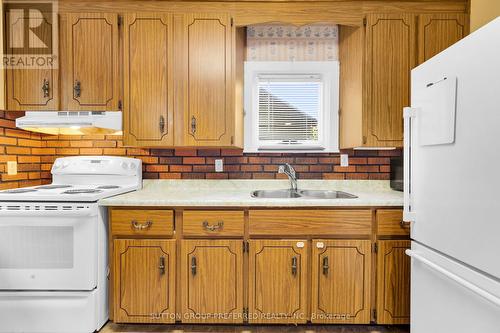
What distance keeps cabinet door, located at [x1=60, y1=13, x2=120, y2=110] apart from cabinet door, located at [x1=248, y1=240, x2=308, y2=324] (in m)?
1.51

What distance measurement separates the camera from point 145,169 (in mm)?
2465

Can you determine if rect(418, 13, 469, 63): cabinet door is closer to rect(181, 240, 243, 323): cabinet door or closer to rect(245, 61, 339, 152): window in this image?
rect(245, 61, 339, 152): window

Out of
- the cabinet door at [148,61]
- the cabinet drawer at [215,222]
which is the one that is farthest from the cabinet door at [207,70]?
the cabinet drawer at [215,222]

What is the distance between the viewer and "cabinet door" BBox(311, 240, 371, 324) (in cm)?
183

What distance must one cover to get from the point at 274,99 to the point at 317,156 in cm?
63

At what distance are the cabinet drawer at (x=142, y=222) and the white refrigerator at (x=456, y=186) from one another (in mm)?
1409

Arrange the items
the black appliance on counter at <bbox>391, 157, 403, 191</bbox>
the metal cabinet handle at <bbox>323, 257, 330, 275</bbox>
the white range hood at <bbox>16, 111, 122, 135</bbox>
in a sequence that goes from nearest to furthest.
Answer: the metal cabinet handle at <bbox>323, 257, 330, 275</bbox>
the white range hood at <bbox>16, 111, 122, 135</bbox>
the black appliance on counter at <bbox>391, 157, 403, 191</bbox>

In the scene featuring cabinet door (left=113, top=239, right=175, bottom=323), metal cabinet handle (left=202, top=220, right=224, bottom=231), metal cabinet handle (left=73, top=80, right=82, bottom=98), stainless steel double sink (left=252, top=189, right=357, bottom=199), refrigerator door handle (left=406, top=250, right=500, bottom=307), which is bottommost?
cabinet door (left=113, top=239, right=175, bottom=323)

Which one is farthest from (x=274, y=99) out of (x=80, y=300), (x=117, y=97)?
(x=80, y=300)

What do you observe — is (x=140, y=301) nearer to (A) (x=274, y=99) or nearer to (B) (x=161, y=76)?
(B) (x=161, y=76)

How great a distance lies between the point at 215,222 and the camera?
1831 millimetres

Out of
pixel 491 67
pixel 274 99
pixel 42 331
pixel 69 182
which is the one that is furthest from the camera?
pixel 274 99

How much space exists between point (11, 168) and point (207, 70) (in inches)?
64.4

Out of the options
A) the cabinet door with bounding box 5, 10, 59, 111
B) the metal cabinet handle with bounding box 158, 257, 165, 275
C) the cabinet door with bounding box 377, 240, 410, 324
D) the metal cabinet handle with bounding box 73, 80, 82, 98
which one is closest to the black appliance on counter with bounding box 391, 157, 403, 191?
the cabinet door with bounding box 377, 240, 410, 324
